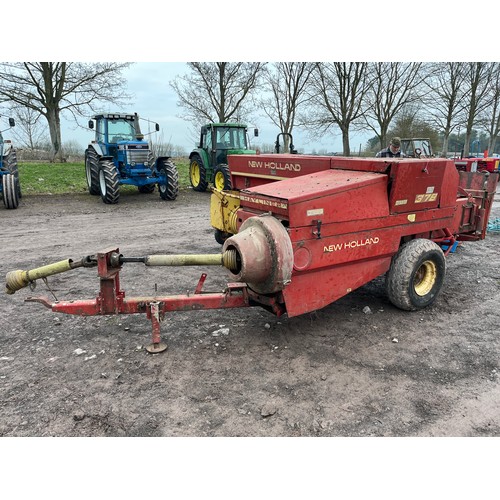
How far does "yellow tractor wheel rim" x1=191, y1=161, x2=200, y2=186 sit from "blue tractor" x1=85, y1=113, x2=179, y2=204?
2428mm

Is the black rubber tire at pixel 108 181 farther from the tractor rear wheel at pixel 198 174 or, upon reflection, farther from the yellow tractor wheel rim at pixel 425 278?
the yellow tractor wheel rim at pixel 425 278

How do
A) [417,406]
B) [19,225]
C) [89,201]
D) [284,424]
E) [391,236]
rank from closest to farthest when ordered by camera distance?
[284,424] → [417,406] → [391,236] → [19,225] → [89,201]

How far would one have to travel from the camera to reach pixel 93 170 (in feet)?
40.9

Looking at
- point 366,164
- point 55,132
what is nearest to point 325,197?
point 366,164

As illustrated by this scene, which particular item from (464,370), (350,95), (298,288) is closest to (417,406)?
(464,370)

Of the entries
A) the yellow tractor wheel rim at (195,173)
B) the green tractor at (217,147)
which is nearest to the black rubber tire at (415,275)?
the green tractor at (217,147)

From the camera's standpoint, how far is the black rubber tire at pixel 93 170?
12320mm

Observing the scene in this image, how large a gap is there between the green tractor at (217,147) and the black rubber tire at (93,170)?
344 centimetres

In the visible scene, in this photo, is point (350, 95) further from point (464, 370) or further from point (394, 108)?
point (464, 370)

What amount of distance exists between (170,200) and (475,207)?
29.7 ft

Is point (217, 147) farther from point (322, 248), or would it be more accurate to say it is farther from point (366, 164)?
point (322, 248)

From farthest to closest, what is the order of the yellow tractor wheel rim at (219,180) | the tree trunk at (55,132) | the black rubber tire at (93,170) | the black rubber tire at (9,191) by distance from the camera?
the tree trunk at (55,132), the yellow tractor wheel rim at (219,180), the black rubber tire at (93,170), the black rubber tire at (9,191)

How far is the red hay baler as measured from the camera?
3.46 m

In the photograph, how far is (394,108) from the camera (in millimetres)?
25797
